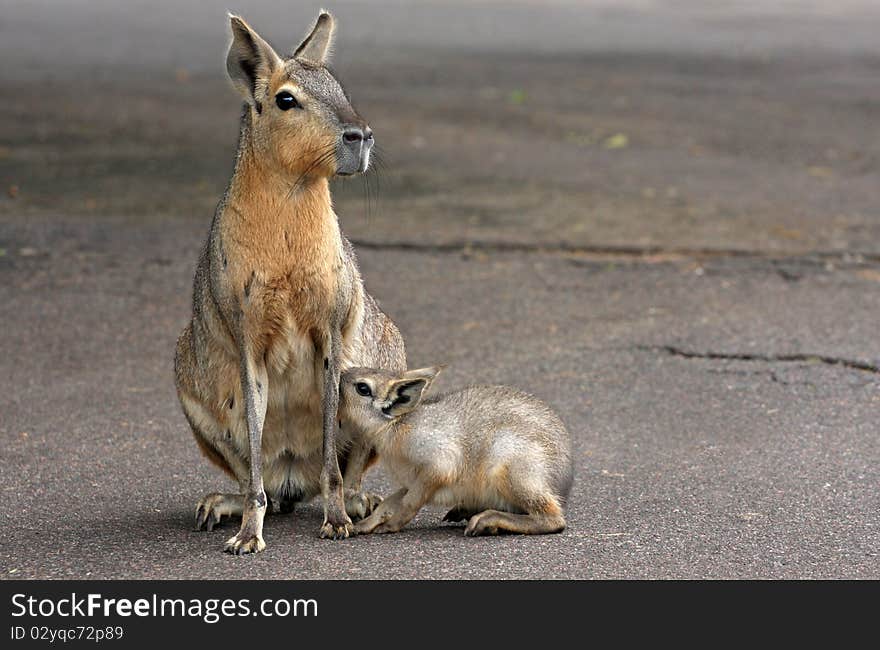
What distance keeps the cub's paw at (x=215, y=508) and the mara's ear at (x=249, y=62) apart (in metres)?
1.52

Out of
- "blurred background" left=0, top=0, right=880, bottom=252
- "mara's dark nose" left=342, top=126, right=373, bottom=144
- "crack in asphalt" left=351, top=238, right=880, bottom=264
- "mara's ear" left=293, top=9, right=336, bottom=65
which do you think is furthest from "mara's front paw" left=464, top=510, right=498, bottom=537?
"blurred background" left=0, top=0, right=880, bottom=252

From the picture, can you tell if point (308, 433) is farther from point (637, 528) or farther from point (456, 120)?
point (456, 120)

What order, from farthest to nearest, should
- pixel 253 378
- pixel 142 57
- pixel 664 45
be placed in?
pixel 664 45 → pixel 142 57 → pixel 253 378

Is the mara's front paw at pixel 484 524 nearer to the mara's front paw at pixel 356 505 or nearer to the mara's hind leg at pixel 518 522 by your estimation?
the mara's hind leg at pixel 518 522

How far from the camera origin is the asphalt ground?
5496mm

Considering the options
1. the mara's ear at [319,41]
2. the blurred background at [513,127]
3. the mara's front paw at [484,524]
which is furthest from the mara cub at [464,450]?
the blurred background at [513,127]

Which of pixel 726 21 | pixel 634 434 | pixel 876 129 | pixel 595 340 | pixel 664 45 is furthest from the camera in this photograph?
pixel 726 21

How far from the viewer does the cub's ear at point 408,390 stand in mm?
5414

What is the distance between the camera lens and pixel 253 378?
5.39 meters

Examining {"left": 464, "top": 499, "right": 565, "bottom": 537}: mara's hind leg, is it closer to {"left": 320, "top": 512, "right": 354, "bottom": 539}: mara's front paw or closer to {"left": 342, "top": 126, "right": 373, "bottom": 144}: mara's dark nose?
{"left": 320, "top": 512, "right": 354, "bottom": 539}: mara's front paw

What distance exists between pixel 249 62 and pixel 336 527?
172 cm

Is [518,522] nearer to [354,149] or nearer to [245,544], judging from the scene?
[245,544]

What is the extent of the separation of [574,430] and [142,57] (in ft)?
50.7

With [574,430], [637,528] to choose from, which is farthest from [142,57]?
[637,528]
